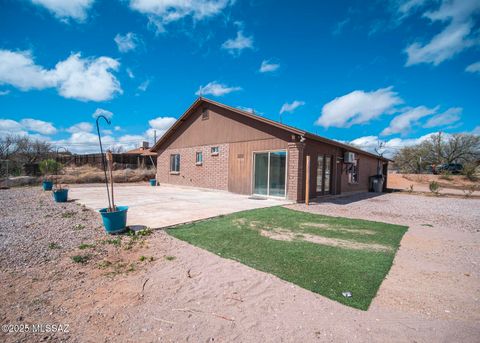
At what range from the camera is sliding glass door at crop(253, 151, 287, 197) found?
989cm

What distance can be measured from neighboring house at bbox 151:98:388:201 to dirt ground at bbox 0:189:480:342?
5977 mm

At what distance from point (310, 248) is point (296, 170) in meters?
5.50

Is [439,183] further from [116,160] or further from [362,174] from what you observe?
[116,160]

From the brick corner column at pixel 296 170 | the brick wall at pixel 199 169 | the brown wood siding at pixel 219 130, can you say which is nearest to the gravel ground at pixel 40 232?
the brick wall at pixel 199 169

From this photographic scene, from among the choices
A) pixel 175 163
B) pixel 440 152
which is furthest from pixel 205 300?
pixel 440 152

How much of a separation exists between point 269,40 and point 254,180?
7453mm

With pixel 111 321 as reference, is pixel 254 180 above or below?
above

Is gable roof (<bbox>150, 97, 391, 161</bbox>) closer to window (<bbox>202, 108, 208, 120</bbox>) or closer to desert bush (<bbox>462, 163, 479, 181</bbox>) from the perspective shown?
window (<bbox>202, 108, 208, 120</bbox>)

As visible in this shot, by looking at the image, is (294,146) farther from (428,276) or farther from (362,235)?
(428,276)

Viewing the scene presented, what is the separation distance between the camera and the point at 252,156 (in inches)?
429

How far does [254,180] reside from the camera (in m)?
11.0

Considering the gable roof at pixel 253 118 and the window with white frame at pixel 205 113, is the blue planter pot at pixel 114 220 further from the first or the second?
the window with white frame at pixel 205 113

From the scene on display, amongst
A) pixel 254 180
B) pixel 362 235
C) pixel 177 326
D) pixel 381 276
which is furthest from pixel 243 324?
pixel 254 180

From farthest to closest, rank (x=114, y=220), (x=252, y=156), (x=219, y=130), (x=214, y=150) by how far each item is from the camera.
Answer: (x=214, y=150) → (x=219, y=130) → (x=252, y=156) → (x=114, y=220)
